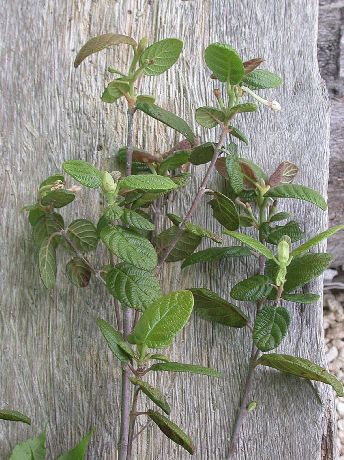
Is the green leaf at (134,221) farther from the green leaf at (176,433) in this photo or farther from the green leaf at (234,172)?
the green leaf at (176,433)

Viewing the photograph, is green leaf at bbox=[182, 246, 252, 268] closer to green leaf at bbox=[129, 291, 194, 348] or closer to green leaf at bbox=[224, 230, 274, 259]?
green leaf at bbox=[224, 230, 274, 259]

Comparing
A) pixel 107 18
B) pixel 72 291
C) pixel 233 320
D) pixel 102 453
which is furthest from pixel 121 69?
pixel 102 453

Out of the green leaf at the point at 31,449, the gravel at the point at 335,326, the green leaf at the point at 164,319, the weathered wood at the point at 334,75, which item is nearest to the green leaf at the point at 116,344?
the green leaf at the point at 164,319

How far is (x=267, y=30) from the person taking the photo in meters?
1.47

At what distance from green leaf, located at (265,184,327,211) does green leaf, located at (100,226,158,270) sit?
0.95 feet

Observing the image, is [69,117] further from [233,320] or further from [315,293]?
[315,293]

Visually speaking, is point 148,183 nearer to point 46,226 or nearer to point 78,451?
point 46,226

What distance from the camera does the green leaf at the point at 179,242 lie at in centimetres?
122

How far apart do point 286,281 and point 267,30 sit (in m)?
0.64

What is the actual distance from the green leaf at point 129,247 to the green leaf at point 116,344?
127 mm

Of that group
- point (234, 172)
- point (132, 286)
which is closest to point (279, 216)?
point (234, 172)

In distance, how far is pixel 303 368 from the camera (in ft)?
3.74

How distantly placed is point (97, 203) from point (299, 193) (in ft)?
1.48

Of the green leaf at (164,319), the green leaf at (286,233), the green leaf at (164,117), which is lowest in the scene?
the green leaf at (164,319)
